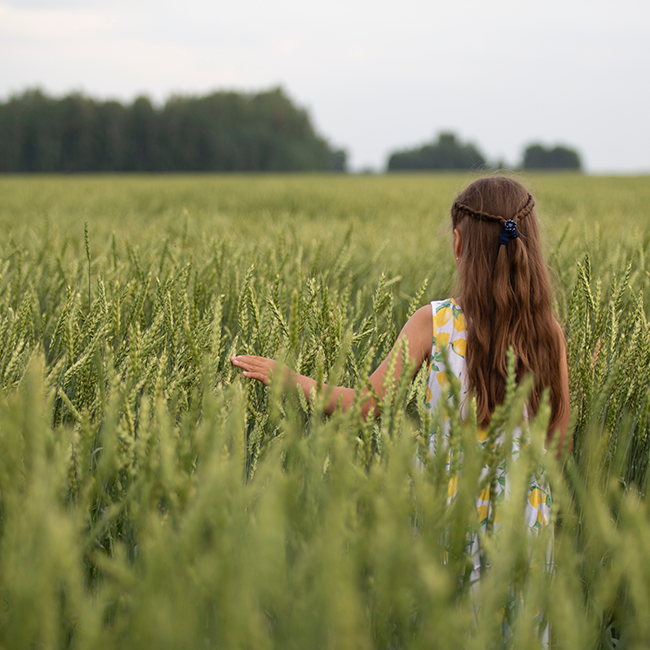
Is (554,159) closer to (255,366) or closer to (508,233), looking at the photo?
(508,233)

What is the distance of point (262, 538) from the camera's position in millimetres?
427

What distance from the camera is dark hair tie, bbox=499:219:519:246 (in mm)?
1263

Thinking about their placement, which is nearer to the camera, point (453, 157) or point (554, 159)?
point (453, 157)

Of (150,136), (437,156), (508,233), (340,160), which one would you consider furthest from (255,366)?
(340,160)

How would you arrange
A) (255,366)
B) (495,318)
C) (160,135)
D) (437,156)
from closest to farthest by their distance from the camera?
(255,366) < (495,318) < (160,135) < (437,156)

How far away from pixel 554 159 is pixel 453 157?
44.9 feet

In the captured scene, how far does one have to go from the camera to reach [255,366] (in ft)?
3.81

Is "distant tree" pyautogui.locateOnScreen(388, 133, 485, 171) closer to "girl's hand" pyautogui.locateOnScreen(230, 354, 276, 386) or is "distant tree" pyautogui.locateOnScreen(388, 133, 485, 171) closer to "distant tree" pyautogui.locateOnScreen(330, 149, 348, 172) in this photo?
"distant tree" pyautogui.locateOnScreen(330, 149, 348, 172)

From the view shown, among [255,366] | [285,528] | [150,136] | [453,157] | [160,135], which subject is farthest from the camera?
[453,157]

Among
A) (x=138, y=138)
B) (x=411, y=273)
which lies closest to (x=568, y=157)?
(x=138, y=138)

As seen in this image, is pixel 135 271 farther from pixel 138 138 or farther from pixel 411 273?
pixel 138 138

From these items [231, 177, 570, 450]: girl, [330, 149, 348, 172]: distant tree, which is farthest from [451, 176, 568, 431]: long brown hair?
[330, 149, 348, 172]: distant tree

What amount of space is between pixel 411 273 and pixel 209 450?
1.72m

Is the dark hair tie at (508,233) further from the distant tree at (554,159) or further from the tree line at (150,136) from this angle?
the distant tree at (554,159)
